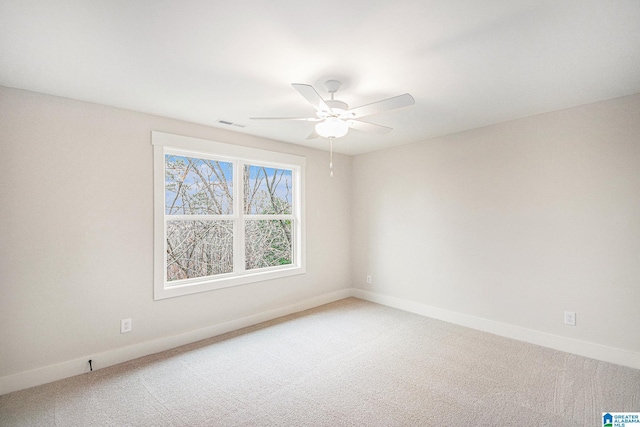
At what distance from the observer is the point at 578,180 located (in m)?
3.05

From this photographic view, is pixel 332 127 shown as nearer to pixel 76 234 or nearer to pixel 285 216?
pixel 285 216

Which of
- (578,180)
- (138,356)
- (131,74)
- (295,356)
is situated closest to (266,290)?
(295,356)

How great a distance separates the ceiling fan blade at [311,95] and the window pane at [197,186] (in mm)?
1986

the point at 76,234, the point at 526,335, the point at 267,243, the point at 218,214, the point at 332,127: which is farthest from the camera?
the point at 267,243

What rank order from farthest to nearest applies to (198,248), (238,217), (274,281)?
(274,281)
(238,217)
(198,248)

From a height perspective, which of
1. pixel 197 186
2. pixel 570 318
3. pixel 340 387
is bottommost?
pixel 340 387

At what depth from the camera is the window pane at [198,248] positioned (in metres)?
3.51

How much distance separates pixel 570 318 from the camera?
309 centimetres

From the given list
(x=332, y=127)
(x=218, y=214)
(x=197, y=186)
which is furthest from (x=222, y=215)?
(x=332, y=127)

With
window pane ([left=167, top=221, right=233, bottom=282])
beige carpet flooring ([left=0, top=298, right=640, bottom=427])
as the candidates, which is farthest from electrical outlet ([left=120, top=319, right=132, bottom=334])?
window pane ([left=167, top=221, right=233, bottom=282])

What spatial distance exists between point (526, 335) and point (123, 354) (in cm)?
419

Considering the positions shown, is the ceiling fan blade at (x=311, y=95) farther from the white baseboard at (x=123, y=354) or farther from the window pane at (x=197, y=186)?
the white baseboard at (x=123, y=354)

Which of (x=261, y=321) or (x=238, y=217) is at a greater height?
(x=238, y=217)

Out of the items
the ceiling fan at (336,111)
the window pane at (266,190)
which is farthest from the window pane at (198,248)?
the ceiling fan at (336,111)
